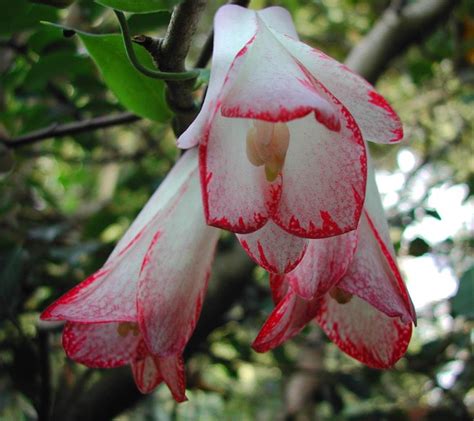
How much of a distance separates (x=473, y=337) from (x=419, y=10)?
0.63 metres

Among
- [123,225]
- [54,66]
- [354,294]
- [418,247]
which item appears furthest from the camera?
[123,225]

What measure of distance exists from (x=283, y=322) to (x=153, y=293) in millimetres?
103

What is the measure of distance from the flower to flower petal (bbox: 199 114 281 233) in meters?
0.09

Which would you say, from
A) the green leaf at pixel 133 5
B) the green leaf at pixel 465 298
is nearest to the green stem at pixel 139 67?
the green leaf at pixel 133 5

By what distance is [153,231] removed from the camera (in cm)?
46

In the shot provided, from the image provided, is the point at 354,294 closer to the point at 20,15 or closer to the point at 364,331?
the point at 364,331

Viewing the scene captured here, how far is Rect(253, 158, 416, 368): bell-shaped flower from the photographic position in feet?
1.33

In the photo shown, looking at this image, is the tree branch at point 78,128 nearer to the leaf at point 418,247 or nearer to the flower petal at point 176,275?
the flower petal at point 176,275

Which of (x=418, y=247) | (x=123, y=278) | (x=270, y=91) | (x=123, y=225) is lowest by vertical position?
(x=123, y=225)

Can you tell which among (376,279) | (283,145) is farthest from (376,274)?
(283,145)

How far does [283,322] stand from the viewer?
1.45 feet

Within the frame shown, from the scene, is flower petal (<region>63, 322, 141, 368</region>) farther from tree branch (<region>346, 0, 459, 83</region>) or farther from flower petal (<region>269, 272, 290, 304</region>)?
tree branch (<region>346, 0, 459, 83</region>)

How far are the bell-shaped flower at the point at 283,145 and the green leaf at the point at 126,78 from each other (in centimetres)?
9

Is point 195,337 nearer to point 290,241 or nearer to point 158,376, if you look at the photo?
point 158,376
